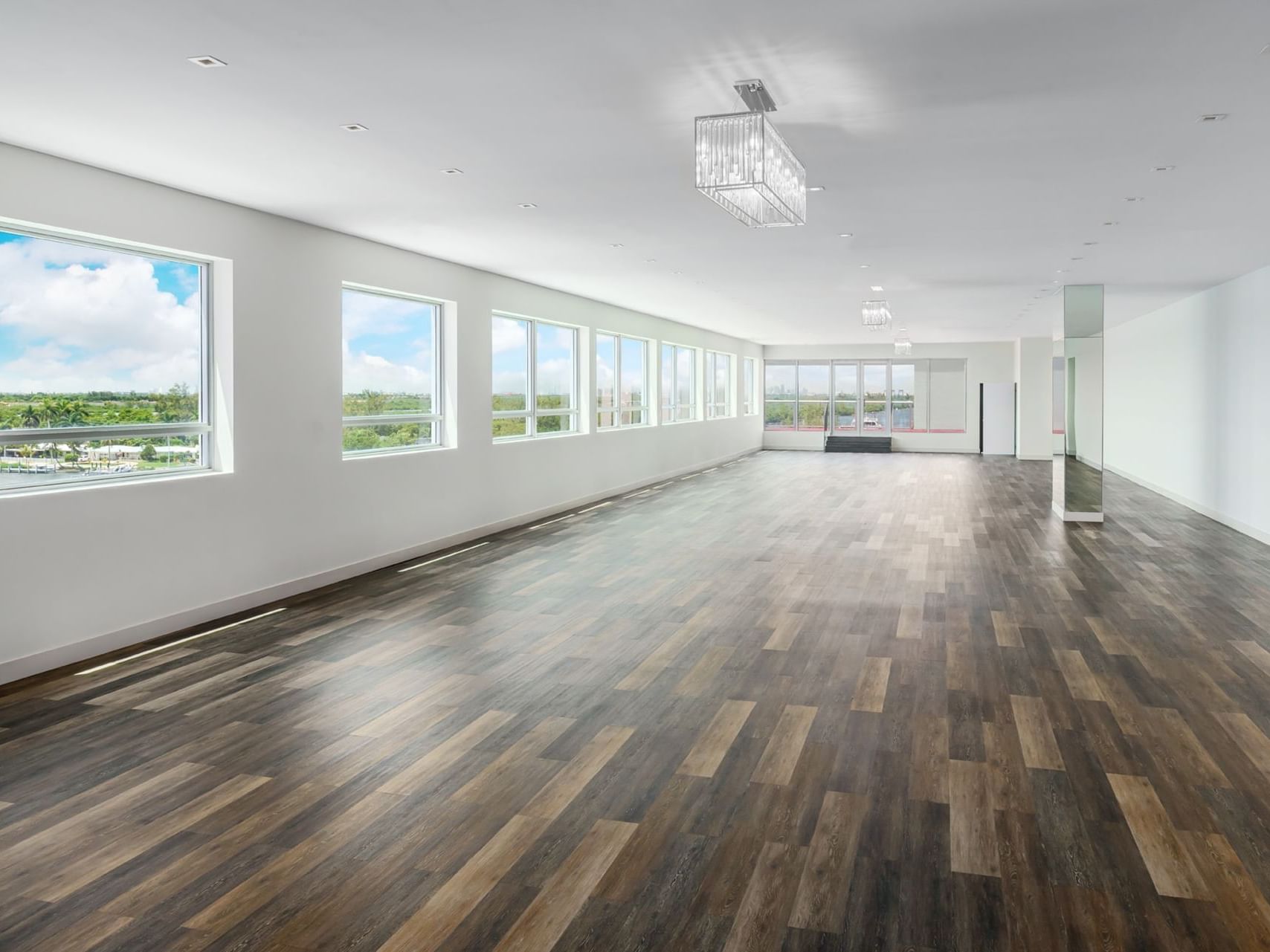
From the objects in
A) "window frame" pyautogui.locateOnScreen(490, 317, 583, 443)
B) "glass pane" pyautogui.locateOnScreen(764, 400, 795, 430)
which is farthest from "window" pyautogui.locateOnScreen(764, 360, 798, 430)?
"window frame" pyautogui.locateOnScreen(490, 317, 583, 443)

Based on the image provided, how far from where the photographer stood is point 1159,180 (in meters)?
5.69

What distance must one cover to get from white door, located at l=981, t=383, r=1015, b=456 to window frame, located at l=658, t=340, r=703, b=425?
28.3 feet

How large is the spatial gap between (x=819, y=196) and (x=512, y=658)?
3654mm

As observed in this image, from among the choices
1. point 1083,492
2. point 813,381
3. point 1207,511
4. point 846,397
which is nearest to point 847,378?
point 846,397

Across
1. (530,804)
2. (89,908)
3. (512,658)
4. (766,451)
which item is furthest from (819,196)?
(766,451)

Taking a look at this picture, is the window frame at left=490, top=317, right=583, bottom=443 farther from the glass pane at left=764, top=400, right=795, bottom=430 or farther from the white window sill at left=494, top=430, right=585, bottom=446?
the glass pane at left=764, top=400, right=795, bottom=430

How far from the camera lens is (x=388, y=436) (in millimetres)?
8555

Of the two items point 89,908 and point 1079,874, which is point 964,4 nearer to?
point 1079,874

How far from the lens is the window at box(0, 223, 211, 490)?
5180mm

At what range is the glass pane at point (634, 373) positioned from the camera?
1462 centimetres

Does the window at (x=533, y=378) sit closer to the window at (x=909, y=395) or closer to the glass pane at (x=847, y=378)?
the glass pane at (x=847, y=378)

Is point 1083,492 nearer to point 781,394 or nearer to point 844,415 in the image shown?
point 844,415

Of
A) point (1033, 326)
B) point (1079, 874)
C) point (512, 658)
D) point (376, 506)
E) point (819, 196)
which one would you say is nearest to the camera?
point (1079, 874)

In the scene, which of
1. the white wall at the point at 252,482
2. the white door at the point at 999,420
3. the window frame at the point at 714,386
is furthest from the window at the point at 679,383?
the white door at the point at 999,420
